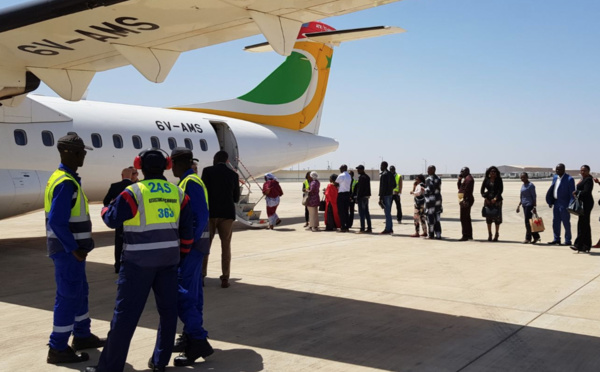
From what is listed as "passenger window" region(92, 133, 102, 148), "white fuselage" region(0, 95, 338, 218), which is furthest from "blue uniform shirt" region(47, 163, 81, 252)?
"passenger window" region(92, 133, 102, 148)

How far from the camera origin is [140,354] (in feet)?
16.3

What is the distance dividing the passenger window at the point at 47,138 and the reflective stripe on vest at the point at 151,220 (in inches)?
341

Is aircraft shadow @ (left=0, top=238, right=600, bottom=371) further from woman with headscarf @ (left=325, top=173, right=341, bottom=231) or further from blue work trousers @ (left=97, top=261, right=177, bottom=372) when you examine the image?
woman with headscarf @ (left=325, top=173, right=341, bottom=231)

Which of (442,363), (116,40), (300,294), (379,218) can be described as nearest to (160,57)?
(116,40)

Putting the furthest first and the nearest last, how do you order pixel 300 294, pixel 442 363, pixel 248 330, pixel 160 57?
pixel 160 57 → pixel 300 294 → pixel 248 330 → pixel 442 363

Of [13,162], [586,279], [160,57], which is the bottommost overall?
[586,279]

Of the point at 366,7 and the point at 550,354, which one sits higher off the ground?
the point at 366,7

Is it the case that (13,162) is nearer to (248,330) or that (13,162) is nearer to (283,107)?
(248,330)

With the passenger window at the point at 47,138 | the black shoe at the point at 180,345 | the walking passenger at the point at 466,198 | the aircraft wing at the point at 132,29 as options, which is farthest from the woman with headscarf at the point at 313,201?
the black shoe at the point at 180,345

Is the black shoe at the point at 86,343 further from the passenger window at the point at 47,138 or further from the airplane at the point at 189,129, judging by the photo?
the passenger window at the point at 47,138

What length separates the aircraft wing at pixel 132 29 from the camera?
21.1 feet

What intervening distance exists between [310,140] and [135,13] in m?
12.8

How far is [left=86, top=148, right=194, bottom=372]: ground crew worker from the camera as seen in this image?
427 centimetres

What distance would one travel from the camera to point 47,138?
1209cm
